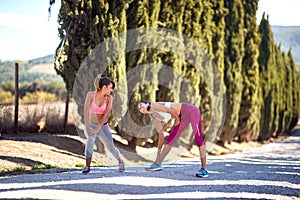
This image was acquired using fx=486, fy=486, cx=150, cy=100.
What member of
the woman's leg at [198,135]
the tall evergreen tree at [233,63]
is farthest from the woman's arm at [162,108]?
the tall evergreen tree at [233,63]

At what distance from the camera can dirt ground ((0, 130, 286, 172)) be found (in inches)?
410

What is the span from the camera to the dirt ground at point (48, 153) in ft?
34.1

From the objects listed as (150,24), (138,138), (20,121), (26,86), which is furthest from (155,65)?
(26,86)

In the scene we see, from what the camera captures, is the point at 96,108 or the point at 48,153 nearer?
the point at 96,108

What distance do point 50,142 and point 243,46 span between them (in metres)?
15.5

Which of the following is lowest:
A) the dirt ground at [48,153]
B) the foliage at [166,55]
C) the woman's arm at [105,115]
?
the dirt ground at [48,153]

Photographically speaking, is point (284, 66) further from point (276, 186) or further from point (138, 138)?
point (276, 186)

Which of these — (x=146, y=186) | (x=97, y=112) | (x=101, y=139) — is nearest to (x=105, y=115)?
(x=97, y=112)

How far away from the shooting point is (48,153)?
11680 mm

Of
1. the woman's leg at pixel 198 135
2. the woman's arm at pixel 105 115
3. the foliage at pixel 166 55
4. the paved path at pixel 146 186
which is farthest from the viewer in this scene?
the foliage at pixel 166 55

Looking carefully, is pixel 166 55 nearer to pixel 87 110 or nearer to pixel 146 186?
pixel 87 110

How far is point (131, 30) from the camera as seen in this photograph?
1474 centimetres

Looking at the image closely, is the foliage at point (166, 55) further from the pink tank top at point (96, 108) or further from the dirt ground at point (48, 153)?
the pink tank top at point (96, 108)

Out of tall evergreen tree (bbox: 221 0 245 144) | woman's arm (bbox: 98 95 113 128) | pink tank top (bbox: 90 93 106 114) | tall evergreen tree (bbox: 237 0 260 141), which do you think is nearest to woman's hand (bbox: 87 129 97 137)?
woman's arm (bbox: 98 95 113 128)
